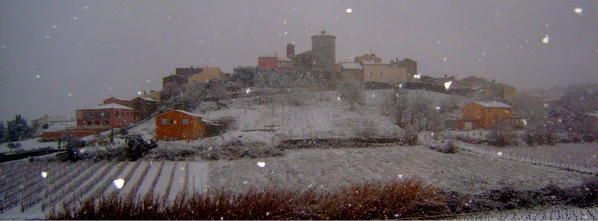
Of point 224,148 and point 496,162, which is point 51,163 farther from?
point 496,162

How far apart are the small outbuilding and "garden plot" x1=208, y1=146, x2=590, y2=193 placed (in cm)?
160

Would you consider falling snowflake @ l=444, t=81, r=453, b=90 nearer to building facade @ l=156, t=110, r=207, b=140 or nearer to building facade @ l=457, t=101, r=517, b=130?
building facade @ l=457, t=101, r=517, b=130

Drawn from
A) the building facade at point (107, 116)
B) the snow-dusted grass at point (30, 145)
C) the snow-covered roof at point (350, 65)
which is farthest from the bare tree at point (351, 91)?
the snow-dusted grass at point (30, 145)

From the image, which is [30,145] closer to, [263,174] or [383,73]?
[263,174]

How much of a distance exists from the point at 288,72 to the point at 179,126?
8.28 m

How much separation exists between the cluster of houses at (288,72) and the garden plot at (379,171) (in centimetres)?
172

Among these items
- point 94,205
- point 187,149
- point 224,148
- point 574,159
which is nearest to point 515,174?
point 574,159

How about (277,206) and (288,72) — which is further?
(288,72)

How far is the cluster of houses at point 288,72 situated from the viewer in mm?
10469

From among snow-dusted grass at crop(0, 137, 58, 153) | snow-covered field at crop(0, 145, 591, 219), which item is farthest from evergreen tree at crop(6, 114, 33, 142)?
snow-covered field at crop(0, 145, 591, 219)

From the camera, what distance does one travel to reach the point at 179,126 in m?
11.8

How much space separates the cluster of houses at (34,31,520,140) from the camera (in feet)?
34.3

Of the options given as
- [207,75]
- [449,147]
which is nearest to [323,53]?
[207,75]

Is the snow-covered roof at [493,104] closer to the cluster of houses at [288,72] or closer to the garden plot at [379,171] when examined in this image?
the cluster of houses at [288,72]
